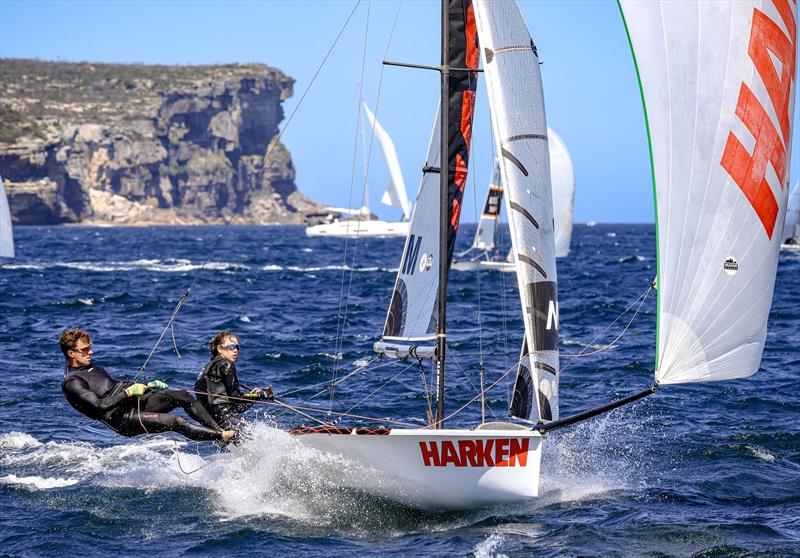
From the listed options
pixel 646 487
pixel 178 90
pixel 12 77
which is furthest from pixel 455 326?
pixel 12 77

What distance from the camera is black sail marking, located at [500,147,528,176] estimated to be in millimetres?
10102

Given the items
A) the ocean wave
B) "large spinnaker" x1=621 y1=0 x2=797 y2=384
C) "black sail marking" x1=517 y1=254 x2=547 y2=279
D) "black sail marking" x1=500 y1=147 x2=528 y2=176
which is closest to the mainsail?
"black sail marking" x1=517 y1=254 x2=547 y2=279

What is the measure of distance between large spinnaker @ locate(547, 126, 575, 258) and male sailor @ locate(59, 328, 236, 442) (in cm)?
3150

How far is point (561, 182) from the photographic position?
42.3 metres

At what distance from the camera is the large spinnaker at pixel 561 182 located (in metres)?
41.7

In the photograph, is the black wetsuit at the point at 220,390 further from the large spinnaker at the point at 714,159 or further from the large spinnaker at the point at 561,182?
the large spinnaker at the point at 561,182

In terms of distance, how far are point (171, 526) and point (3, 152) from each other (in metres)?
123

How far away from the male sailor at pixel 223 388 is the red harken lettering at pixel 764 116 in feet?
15.8

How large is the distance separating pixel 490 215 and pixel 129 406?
113 feet

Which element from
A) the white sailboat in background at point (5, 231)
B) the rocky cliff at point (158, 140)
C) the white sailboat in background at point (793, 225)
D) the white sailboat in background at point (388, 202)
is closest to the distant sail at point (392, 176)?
the white sailboat in background at point (388, 202)

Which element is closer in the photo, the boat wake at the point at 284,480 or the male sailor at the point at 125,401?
the boat wake at the point at 284,480

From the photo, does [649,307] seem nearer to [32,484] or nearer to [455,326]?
[455,326]

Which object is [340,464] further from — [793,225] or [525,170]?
[793,225]

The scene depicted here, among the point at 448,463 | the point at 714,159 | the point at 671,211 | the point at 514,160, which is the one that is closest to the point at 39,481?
the point at 448,463
